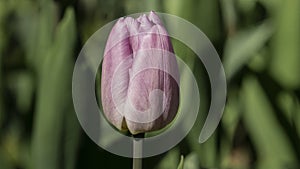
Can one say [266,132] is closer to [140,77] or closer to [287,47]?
[287,47]

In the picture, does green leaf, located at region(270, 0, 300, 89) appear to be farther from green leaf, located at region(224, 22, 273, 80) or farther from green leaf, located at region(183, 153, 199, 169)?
green leaf, located at region(183, 153, 199, 169)

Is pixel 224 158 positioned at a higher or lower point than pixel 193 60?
lower

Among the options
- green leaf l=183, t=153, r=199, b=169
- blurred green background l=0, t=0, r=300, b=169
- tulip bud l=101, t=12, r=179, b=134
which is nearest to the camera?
tulip bud l=101, t=12, r=179, b=134

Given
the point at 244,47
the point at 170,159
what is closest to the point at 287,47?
the point at 244,47

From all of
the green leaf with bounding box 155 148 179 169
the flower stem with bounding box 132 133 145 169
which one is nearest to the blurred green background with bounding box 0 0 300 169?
the green leaf with bounding box 155 148 179 169

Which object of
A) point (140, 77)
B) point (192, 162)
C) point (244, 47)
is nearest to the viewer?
point (140, 77)

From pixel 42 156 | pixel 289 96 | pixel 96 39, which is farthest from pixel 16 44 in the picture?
pixel 289 96

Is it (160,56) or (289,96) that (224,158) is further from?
(160,56)
